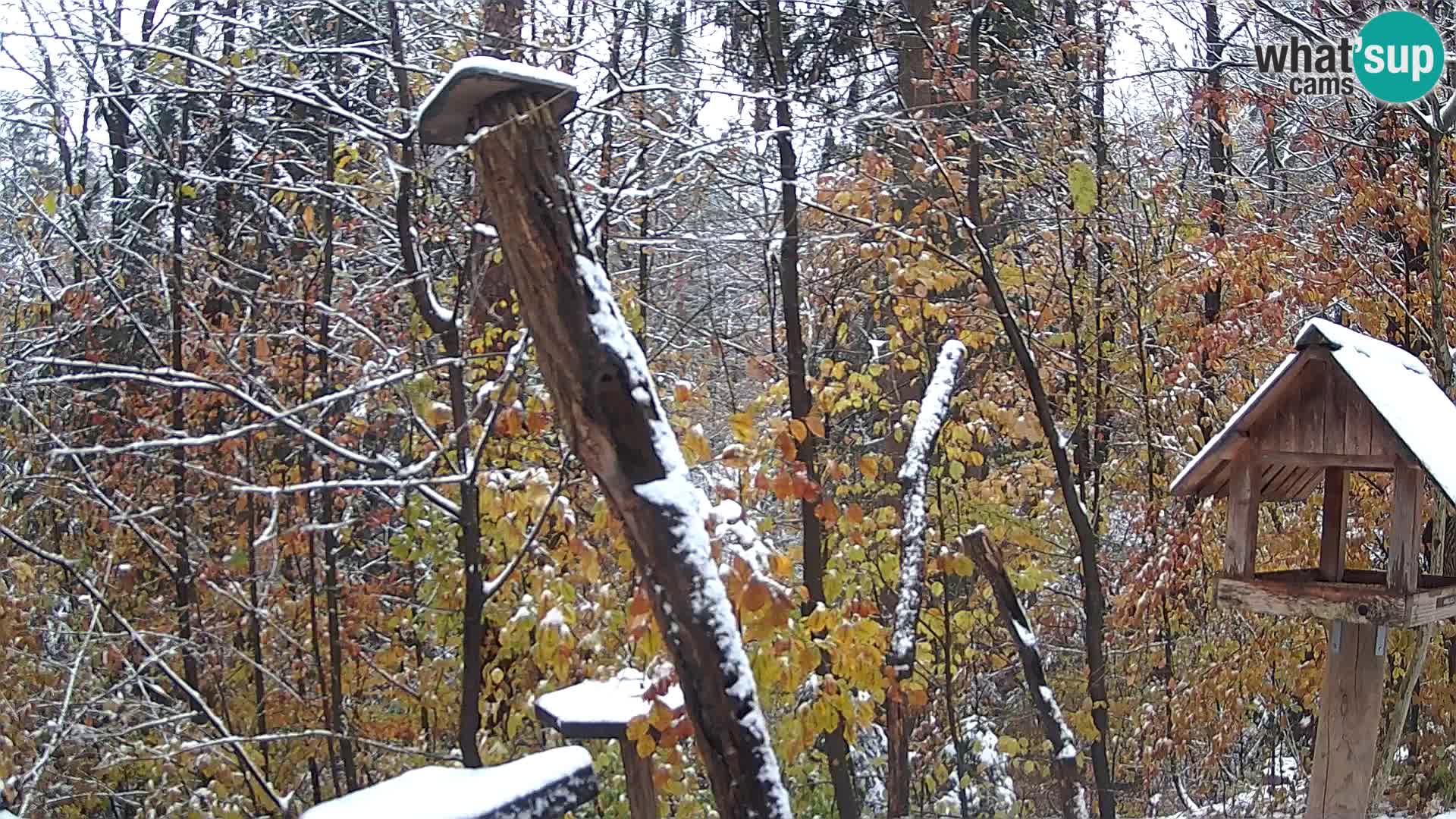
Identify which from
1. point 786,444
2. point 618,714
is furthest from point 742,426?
point 618,714

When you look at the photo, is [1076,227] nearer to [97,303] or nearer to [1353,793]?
[1353,793]

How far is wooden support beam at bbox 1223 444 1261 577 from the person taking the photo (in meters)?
3.50

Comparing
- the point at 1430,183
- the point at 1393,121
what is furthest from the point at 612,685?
the point at 1393,121

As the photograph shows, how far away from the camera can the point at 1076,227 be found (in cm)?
591

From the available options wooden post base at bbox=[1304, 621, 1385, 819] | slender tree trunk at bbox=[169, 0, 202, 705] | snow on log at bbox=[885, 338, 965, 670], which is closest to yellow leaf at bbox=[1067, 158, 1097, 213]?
snow on log at bbox=[885, 338, 965, 670]

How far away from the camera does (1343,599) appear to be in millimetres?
3252

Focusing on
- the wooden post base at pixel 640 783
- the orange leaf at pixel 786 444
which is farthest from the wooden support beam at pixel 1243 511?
the wooden post base at pixel 640 783

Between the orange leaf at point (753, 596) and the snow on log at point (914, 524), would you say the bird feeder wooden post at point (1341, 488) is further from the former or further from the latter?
the orange leaf at point (753, 596)

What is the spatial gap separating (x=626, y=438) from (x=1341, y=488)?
8.01 feet

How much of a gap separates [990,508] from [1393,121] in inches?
121

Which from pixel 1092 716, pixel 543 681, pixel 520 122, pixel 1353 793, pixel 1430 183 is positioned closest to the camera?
pixel 520 122

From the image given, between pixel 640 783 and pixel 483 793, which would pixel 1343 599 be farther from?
pixel 483 793

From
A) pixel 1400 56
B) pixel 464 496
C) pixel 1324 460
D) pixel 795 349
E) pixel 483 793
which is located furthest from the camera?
pixel 1400 56

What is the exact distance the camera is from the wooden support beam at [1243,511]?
350 centimetres
